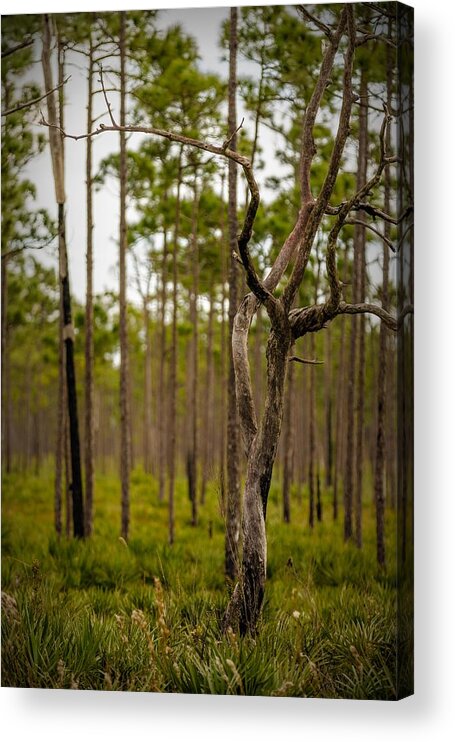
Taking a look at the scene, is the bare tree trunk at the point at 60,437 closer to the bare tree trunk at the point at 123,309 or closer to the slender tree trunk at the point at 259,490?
the bare tree trunk at the point at 123,309

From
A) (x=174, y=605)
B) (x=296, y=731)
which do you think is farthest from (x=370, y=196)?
(x=296, y=731)

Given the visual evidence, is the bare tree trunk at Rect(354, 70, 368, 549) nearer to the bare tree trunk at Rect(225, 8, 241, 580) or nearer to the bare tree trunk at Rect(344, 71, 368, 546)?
the bare tree trunk at Rect(344, 71, 368, 546)

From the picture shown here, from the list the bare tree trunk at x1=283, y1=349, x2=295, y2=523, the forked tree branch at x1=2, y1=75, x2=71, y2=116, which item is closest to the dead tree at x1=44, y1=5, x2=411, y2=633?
the bare tree trunk at x1=283, y1=349, x2=295, y2=523

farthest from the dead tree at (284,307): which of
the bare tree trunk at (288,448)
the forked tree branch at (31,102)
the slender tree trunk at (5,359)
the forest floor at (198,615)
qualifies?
the slender tree trunk at (5,359)

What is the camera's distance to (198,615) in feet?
15.0

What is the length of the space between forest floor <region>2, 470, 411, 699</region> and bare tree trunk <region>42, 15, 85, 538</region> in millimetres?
596

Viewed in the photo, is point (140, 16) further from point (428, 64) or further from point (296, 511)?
point (296, 511)

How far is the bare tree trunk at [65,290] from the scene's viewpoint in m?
5.01

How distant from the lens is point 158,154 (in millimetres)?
5848

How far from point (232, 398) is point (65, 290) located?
4.17 ft

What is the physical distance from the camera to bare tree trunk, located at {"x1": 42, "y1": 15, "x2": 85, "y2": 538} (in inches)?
197

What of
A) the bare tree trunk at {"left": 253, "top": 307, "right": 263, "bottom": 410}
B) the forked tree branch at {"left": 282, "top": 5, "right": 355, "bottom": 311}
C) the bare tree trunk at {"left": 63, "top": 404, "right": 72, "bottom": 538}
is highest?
the forked tree branch at {"left": 282, "top": 5, "right": 355, "bottom": 311}

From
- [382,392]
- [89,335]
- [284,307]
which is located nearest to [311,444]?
[89,335]

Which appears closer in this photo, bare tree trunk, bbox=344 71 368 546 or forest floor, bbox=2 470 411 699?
forest floor, bbox=2 470 411 699
